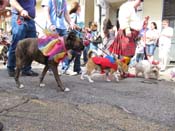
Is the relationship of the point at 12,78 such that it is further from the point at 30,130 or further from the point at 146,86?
the point at 30,130

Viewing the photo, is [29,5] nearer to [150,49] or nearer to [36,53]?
[36,53]

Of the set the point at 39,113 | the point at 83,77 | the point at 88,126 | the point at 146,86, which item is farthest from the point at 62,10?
the point at 88,126

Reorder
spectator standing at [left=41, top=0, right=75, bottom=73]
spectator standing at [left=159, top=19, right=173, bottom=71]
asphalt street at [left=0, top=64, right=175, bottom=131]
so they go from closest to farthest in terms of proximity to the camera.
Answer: asphalt street at [left=0, top=64, right=175, bottom=131]
spectator standing at [left=41, top=0, right=75, bottom=73]
spectator standing at [left=159, top=19, right=173, bottom=71]

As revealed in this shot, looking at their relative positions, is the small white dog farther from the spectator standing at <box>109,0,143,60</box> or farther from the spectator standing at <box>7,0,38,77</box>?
the spectator standing at <box>7,0,38,77</box>

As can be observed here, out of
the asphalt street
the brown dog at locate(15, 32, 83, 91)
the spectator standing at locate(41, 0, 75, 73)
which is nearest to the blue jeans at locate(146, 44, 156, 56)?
the spectator standing at locate(41, 0, 75, 73)

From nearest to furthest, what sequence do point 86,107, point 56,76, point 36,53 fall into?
1. point 86,107
2. point 56,76
3. point 36,53

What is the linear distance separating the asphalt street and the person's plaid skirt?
1.45 m

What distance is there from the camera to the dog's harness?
613 centimetres

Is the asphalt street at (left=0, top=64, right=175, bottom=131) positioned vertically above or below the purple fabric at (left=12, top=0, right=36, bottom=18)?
below

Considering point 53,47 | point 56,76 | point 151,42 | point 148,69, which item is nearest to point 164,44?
point 151,42

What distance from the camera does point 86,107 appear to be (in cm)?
511

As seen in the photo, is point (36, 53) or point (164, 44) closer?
point (36, 53)

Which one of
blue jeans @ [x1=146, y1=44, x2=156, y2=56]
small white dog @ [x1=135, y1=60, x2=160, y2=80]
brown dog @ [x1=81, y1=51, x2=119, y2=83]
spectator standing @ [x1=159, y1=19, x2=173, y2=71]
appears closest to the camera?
brown dog @ [x1=81, y1=51, x2=119, y2=83]

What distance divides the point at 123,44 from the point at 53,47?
2517 mm
